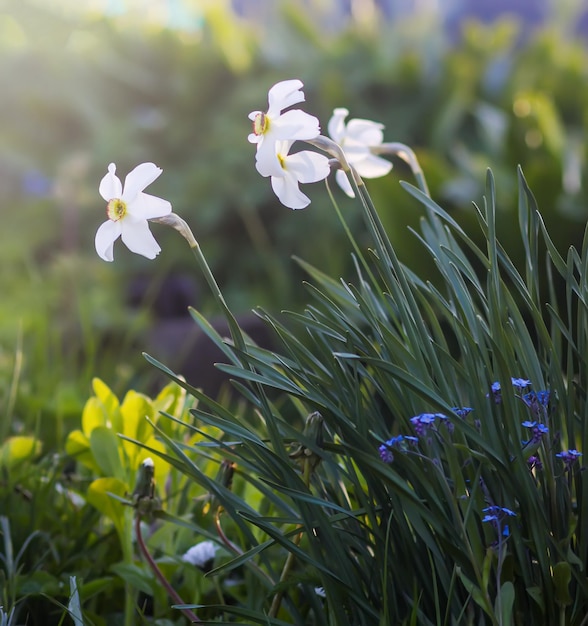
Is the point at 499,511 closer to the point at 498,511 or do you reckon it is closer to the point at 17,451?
the point at 498,511

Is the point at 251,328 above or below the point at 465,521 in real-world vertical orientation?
above

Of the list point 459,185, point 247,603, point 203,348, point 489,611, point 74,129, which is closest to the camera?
point 489,611

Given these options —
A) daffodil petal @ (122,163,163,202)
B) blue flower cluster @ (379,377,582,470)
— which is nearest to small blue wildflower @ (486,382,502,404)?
blue flower cluster @ (379,377,582,470)

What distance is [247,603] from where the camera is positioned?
116cm

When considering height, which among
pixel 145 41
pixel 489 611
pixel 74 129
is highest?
pixel 145 41

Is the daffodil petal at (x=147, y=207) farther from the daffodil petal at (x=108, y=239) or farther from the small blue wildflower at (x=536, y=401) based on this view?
the small blue wildflower at (x=536, y=401)

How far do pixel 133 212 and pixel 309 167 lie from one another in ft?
0.66

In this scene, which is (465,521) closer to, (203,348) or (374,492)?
(374,492)

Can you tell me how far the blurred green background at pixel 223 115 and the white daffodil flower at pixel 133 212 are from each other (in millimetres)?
2644

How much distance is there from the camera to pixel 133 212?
0.93m

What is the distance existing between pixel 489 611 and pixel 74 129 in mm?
5072

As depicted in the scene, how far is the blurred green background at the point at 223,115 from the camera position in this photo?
14.0 feet

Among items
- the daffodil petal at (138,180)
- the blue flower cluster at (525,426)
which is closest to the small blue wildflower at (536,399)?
the blue flower cluster at (525,426)

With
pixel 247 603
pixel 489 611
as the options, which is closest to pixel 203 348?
pixel 247 603
